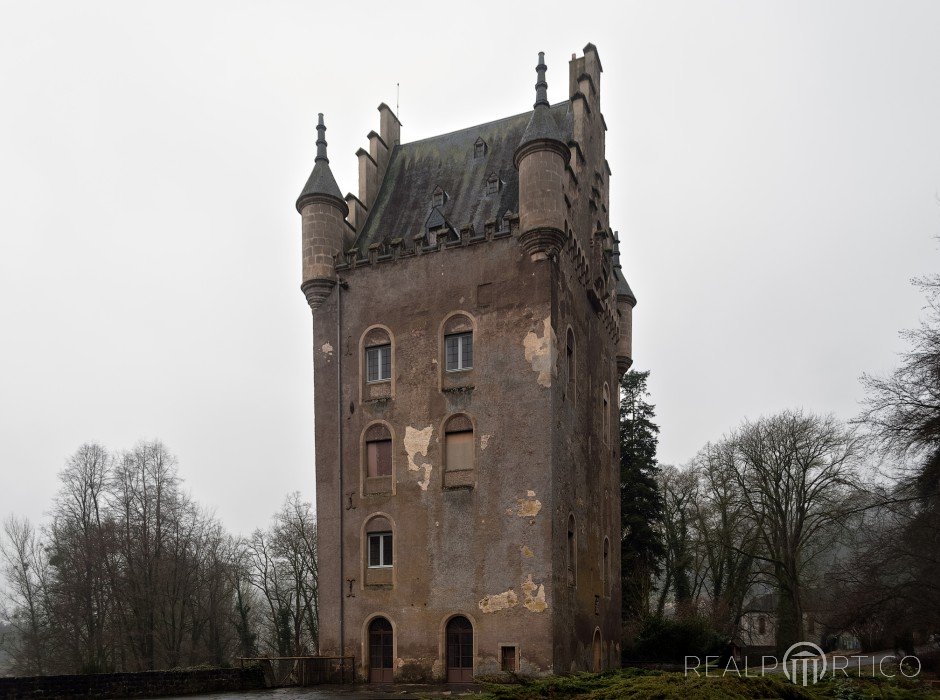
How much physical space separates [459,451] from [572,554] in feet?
17.0

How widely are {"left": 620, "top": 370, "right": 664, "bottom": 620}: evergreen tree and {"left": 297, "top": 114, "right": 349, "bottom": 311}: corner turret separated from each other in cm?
2169

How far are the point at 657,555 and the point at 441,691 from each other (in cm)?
2444

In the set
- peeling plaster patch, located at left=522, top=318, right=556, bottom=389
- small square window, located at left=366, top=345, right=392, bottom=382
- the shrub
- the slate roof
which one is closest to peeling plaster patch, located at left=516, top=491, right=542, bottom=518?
peeling plaster patch, located at left=522, top=318, right=556, bottom=389

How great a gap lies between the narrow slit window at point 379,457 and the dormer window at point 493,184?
9.97m

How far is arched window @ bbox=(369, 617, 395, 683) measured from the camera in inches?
1021

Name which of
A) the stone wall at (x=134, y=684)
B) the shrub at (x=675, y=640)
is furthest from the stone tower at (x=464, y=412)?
the shrub at (x=675, y=640)

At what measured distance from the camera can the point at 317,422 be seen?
95.1 ft

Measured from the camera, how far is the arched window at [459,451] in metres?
26.2

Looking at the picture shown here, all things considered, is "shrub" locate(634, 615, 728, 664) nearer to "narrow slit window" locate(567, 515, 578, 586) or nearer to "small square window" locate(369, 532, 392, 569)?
"narrow slit window" locate(567, 515, 578, 586)

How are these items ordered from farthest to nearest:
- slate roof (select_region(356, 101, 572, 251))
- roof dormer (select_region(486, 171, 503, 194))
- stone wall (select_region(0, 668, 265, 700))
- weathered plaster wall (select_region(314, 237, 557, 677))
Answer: roof dormer (select_region(486, 171, 503, 194))
slate roof (select_region(356, 101, 572, 251))
weathered plaster wall (select_region(314, 237, 557, 677))
stone wall (select_region(0, 668, 265, 700))

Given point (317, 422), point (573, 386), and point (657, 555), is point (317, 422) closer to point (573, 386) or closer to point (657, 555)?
point (573, 386)

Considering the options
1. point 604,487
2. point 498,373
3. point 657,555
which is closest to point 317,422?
point 498,373

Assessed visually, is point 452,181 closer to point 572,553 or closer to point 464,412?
point 464,412

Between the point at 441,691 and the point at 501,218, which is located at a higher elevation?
the point at 501,218
